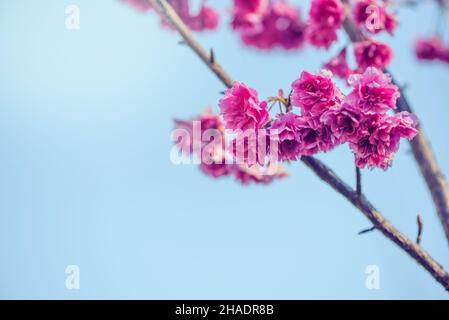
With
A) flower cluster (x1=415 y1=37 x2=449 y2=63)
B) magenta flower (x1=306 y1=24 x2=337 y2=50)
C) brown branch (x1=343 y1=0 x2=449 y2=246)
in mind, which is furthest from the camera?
flower cluster (x1=415 y1=37 x2=449 y2=63)

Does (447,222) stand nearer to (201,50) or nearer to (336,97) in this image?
(336,97)

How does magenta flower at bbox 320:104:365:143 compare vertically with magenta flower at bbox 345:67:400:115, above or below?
below

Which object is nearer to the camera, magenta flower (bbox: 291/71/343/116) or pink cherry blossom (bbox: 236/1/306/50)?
magenta flower (bbox: 291/71/343/116)

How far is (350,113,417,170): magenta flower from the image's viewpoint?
135cm

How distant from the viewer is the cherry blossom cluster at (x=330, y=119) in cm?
135

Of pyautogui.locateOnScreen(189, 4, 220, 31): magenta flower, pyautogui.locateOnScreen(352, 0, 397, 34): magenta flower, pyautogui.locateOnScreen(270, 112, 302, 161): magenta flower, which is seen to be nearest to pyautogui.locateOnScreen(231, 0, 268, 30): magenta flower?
pyautogui.locateOnScreen(189, 4, 220, 31): magenta flower

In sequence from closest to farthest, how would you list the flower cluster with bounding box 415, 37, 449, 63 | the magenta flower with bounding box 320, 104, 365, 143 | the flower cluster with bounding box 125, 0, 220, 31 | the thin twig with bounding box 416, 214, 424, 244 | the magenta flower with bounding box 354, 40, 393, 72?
the magenta flower with bounding box 320, 104, 365, 143, the thin twig with bounding box 416, 214, 424, 244, the magenta flower with bounding box 354, 40, 393, 72, the flower cluster with bounding box 125, 0, 220, 31, the flower cluster with bounding box 415, 37, 449, 63

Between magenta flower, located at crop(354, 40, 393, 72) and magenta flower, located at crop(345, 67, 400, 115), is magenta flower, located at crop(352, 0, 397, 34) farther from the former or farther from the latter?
magenta flower, located at crop(345, 67, 400, 115)

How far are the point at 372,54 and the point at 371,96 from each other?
68 centimetres

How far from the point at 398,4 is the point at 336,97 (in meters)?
1.00

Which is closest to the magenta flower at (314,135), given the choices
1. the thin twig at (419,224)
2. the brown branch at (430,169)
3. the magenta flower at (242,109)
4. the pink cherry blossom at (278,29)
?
the magenta flower at (242,109)

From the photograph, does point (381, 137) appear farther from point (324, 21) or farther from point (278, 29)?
point (278, 29)

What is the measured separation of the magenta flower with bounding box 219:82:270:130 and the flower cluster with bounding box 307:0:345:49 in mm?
778
